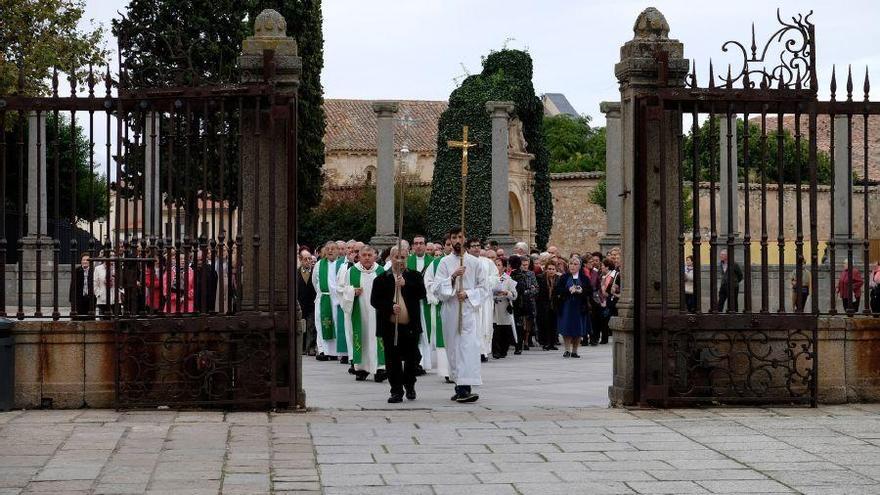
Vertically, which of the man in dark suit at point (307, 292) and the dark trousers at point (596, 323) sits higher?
the man in dark suit at point (307, 292)

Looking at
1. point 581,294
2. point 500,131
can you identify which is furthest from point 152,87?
point 500,131

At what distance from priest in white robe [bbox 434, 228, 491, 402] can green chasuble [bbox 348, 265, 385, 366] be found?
222cm

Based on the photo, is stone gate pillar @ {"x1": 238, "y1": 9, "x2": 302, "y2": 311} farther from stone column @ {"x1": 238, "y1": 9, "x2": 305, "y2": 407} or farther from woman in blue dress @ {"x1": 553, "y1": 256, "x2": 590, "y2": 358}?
woman in blue dress @ {"x1": 553, "y1": 256, "x2": 590, "y2": 358}

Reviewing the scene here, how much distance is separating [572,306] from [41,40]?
1307 centimetres

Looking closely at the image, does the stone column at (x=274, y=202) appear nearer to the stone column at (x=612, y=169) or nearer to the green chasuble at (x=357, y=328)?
the green chasuble at (x=357, y=328)

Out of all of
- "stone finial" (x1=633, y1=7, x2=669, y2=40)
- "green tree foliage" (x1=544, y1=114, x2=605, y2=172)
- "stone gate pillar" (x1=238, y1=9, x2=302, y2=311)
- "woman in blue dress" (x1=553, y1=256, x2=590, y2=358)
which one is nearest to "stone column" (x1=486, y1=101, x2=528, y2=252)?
"woman in blue dress" (x1=553, y1=256, x2=590, y2=358)

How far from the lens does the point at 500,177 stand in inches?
1312

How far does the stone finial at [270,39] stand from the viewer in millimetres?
12836

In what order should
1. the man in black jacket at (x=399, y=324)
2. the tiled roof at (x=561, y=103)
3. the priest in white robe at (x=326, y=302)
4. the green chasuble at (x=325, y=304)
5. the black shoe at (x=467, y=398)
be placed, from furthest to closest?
1. the tiled roof at (x=561, y=103)
2. the green chasuble at (x=325, y=304)
3. the priest in white robe at (x=326, y=302)
4. the man in black jacket at (x=399, y=324)
5. the black shoe at (x=467, y=398)

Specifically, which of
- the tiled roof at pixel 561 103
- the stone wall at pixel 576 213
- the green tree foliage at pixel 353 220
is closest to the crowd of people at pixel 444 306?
the green tree foliage at pixel 353 220

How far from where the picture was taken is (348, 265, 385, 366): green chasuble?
17953 mm

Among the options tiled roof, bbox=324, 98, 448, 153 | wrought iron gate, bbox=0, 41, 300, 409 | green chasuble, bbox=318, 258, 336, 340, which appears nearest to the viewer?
wrought iron gate, bbox=0, 41, 300, 409

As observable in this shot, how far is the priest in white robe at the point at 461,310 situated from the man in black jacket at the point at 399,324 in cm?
47

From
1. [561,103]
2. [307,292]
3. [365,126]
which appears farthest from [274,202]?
[561,103]
